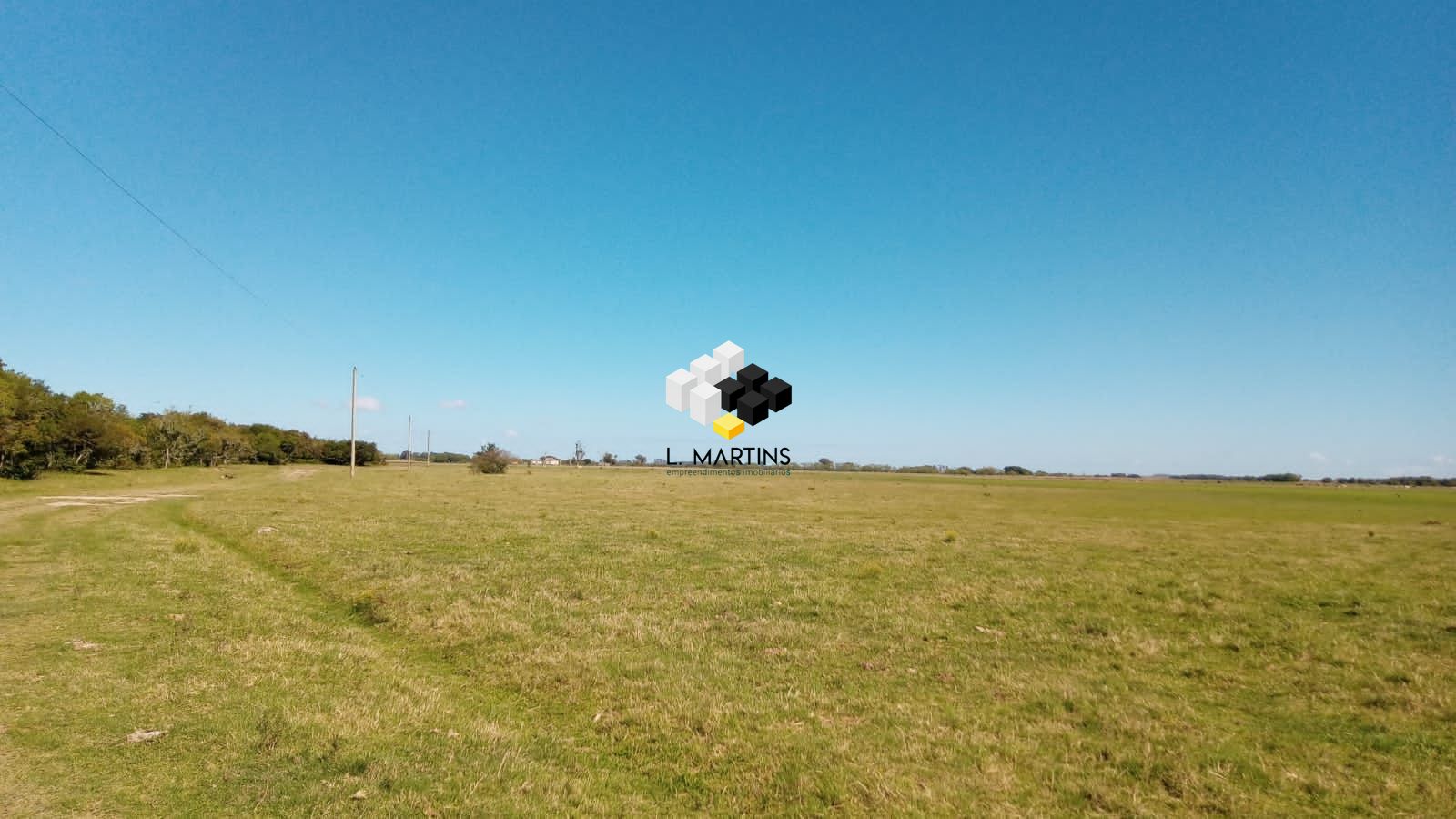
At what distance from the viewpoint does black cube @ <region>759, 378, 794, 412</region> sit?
66.9 m

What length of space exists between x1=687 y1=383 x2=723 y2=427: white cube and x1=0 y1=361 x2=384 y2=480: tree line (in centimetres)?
5066

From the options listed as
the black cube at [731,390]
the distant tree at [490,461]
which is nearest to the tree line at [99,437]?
the distant tree at [490,461]

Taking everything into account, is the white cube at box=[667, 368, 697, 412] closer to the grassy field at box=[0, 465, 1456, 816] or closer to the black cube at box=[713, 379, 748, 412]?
the black cube at box=[713, 379, 748, 412]

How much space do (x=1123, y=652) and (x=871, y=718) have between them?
6.18 metres

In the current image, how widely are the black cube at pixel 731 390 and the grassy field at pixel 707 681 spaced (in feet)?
137

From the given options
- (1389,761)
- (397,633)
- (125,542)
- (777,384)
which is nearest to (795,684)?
(1389,761)

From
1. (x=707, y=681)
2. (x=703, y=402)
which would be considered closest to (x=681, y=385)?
(x=703, y=402)

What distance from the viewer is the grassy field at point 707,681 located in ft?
20.9

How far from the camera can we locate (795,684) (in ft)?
31.6

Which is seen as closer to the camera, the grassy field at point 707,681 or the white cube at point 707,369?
the grassy field at point 707,681

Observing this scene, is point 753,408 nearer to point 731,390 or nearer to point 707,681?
point 731,390

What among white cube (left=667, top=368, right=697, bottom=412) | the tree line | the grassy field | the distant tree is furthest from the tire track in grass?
the distant tree

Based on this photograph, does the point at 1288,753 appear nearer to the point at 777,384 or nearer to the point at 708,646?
the point at 708,646

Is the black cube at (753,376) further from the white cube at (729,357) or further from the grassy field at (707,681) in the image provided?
the grassy field at (707,681)
